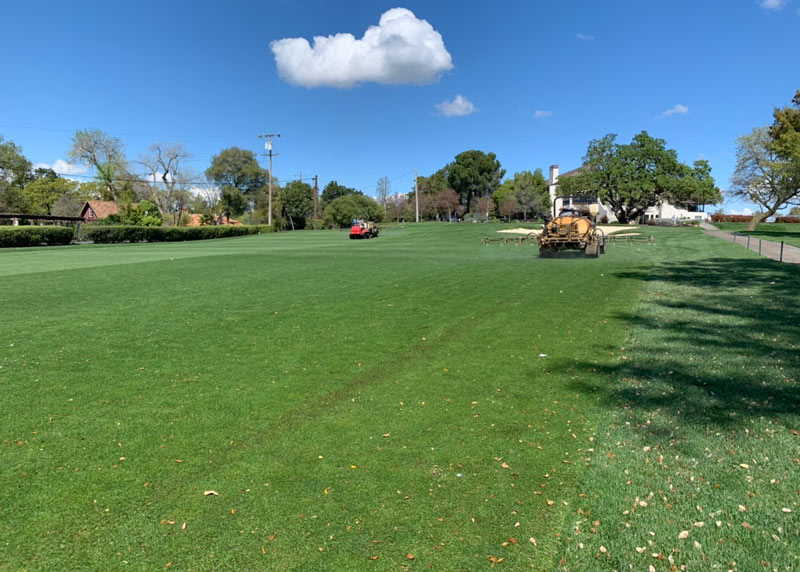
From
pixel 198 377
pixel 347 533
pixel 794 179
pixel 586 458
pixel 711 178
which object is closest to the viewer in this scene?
pixel 347 533

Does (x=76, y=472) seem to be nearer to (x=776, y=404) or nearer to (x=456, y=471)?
(x=456, y=471)

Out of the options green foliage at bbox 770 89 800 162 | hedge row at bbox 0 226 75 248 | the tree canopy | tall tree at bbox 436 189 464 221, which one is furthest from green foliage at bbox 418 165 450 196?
hedge row at bbox 0 226 75 248

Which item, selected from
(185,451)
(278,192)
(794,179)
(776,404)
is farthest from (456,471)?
(278,192)

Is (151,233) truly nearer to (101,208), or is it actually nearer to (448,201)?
(101,208)

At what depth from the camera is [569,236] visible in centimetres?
2347

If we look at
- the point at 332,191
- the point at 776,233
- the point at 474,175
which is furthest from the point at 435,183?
the point at 776,233

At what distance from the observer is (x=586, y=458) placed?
395cm

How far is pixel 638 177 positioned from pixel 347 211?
4509 centimetres

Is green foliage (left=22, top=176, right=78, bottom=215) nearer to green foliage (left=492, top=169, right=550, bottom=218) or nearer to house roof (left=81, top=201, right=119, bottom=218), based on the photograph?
house roof (left=81, top=201, right=119, bottom=218)

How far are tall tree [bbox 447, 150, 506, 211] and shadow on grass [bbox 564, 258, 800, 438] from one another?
9166 cm

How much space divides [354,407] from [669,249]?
2695cm

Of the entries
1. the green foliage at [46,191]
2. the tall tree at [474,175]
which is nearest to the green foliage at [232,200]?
the green foliage at [46,191]

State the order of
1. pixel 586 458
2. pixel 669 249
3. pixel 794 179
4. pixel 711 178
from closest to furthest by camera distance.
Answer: pixel 586 458, pixel 669 249, pixel 794 179, pixel 711 178

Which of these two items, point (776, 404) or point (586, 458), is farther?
point (776, 404)
